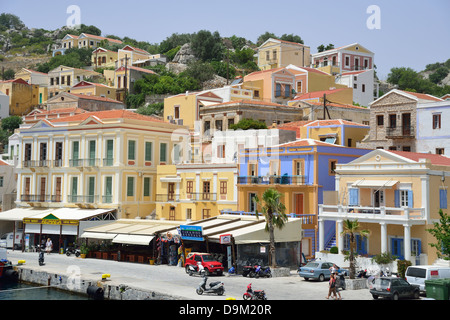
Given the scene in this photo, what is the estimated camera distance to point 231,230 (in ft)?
133

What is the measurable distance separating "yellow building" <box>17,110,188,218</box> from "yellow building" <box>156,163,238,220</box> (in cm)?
242

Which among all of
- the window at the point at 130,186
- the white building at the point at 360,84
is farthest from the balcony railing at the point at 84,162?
the white building at the point at 360,84

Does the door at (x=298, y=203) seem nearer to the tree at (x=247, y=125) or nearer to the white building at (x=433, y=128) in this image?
the white building at (x=433, y=128)

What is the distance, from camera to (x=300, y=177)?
4550cm

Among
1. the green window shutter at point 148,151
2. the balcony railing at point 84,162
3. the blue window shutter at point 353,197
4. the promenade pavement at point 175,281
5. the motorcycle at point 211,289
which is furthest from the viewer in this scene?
the green window shutter at point 148,151

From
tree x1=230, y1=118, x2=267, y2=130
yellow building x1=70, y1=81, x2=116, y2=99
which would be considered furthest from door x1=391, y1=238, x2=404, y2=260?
yellow building x1=70, y1=81, x2=116, y2=99

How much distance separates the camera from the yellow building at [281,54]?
111 m

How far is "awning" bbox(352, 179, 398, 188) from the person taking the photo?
39.8 meters

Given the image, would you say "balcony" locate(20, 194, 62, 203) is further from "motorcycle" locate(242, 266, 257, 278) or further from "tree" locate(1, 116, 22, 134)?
"tree" locate(1, 116, 22, 134)

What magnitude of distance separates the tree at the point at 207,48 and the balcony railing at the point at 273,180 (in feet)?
277

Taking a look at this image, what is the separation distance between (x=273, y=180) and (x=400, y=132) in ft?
43.7
